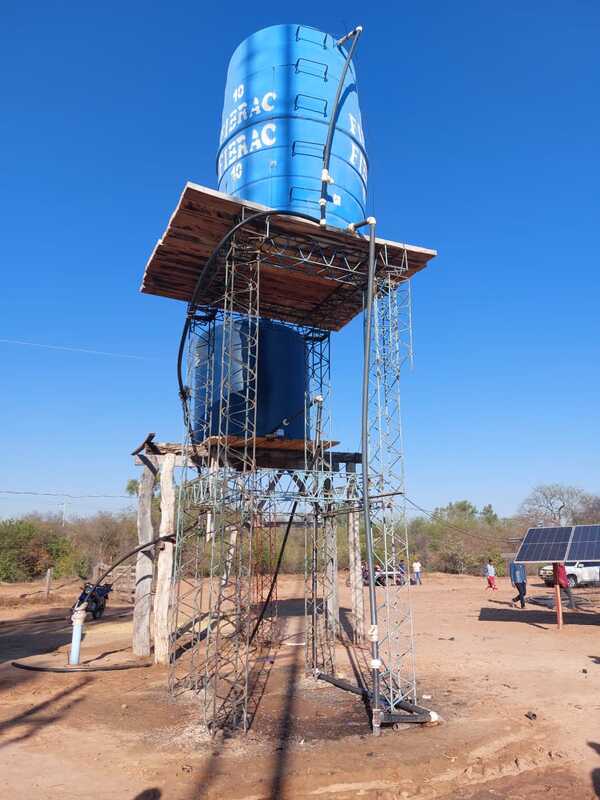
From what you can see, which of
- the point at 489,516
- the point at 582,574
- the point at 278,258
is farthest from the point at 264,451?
the point at 489,516

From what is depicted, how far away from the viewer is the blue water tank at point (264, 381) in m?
14.5

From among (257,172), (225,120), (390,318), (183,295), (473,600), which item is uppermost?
(225,120)

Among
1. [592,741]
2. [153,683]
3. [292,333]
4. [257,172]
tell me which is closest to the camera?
[592,741]

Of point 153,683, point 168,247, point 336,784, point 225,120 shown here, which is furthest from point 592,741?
point 225,120

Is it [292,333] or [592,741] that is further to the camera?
[292,333]

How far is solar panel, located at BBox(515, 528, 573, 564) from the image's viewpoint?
19766 mm

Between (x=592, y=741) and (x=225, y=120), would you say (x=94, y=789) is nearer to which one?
(x=592, y=741)

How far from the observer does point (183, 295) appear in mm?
15609

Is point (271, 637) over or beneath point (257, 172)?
beneath

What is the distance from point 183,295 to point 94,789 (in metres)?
11.4

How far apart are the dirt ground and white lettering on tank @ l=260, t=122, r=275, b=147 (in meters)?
12.0

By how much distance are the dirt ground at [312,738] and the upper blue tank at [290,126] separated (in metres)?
10.3

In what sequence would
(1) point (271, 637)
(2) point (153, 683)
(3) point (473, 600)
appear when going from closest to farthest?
(2) point (153, 683), (1) point (271, 637), (3) point (473, 600)

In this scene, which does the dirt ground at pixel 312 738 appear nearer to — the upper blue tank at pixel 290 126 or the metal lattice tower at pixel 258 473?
the metal lattice tower at pixel 258 473
